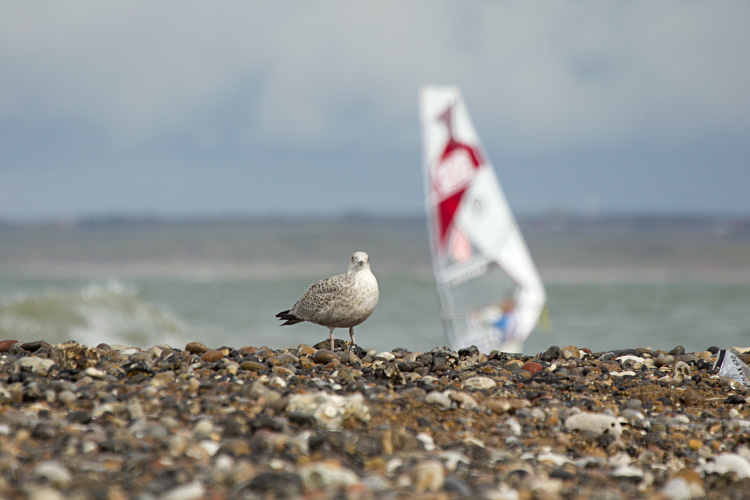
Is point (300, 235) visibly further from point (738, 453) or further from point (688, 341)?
point (738, 453)

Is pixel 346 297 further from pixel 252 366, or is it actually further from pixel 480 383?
pixel 480 383

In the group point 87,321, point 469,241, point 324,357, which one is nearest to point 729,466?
point 324,357

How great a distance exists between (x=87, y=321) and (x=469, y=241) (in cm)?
1239

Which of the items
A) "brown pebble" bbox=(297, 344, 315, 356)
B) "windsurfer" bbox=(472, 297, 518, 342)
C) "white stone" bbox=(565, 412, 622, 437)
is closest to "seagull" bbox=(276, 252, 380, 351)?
"brown pebble" bbox=(297, 344, 315, 356)

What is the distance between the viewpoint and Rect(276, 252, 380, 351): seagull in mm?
6945

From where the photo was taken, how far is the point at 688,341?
23375 millimetres

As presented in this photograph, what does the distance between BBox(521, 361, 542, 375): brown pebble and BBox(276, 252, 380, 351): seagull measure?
1416 mm

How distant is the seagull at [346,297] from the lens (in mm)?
6945

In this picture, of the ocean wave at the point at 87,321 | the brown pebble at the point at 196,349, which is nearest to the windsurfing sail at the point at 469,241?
the ocean wave at the point at 87,321

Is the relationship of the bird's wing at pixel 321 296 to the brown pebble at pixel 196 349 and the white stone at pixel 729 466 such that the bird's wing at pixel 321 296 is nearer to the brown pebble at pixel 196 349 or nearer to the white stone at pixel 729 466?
the brown pebble at pixel 196 349

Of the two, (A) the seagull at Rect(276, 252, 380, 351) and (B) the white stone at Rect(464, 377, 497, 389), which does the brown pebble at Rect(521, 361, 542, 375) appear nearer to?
(B) the white stone at Rect(464, 377, 497, 389)

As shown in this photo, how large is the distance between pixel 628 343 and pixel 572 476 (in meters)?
19.6

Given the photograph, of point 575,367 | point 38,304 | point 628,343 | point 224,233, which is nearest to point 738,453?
point 575,367

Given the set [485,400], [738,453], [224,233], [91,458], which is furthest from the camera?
[224,233]
